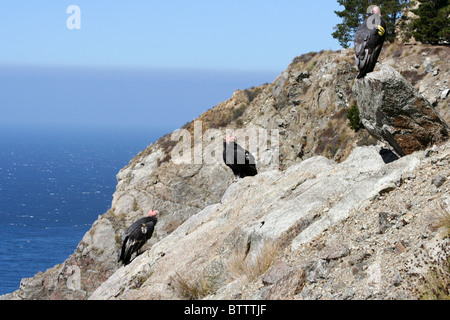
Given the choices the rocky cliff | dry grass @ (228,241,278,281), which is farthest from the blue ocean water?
dry grass @ (228,241,278,281)

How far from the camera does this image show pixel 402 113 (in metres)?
12.7

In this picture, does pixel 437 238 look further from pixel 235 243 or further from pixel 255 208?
pixel 255 208

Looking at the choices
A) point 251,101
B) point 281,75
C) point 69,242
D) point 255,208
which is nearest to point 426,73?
point 281,75

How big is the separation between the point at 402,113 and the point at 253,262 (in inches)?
206

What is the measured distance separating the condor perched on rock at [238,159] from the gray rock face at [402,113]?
625 centimetres

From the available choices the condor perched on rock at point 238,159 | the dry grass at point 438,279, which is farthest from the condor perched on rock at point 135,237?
the dry grass at point 438,279

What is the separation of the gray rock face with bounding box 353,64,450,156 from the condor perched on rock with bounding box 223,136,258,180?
6.25m

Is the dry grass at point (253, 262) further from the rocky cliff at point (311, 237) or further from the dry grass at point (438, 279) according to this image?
the dry grass at point (438, 279)

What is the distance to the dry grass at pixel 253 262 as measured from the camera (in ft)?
32.8

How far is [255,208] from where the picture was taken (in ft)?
43.8

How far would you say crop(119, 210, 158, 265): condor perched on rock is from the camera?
51.7ft

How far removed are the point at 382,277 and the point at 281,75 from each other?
46.7 metres

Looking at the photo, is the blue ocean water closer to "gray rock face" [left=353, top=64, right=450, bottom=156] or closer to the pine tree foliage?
the pine tree foliage
